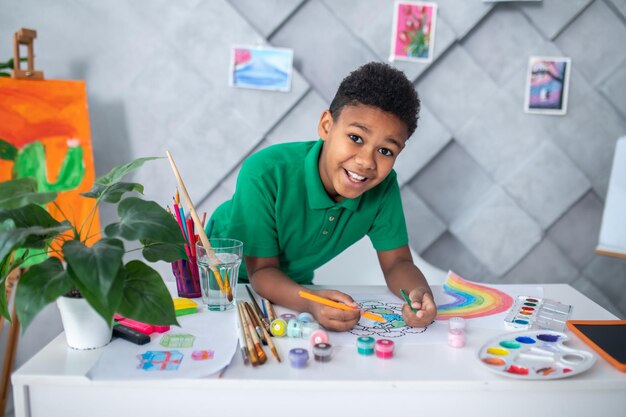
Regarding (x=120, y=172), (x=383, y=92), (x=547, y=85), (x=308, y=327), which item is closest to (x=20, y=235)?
(x=120, y=172)

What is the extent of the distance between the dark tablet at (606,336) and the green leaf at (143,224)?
55 centimetres

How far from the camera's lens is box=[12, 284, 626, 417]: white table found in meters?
0.60

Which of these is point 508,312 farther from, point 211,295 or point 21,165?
point 21,165

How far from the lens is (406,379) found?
612 mm

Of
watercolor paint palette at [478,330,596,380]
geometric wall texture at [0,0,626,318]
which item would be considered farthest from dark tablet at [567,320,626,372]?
geometric wall texture at [0,0,626,318]

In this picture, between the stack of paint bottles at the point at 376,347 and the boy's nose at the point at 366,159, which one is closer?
the stack of paint bottles at the point at 376,347

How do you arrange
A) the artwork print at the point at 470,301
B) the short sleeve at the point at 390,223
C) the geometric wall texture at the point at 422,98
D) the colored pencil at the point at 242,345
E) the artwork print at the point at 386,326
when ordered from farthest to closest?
1. the geometric wall texture at the point at 422,98
2. the short sleeve at the point at 390,223
3. the artwork print at the point at 470,301
4. the artwork print at the point at 386,326
5. the colored pencil at the point at 242,345

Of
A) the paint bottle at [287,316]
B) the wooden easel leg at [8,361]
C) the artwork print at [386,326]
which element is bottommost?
the wooden easel leg at [8,361]

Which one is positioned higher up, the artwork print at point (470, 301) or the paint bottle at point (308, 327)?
the paint bottle at point (308, 327)

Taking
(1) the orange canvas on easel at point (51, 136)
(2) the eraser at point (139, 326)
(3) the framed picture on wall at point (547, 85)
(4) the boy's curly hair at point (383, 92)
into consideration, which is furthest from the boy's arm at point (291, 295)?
(3) the framed picture on wall at point (547, 85)

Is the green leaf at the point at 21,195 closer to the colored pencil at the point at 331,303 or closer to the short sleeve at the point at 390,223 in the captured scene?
the colored pencil at the point at 331,303

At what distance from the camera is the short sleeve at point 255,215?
0.96m

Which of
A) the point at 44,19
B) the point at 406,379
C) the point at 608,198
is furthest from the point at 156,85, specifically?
the point at 608,198

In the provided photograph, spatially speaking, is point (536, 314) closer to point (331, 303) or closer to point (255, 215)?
point (331, 303)
